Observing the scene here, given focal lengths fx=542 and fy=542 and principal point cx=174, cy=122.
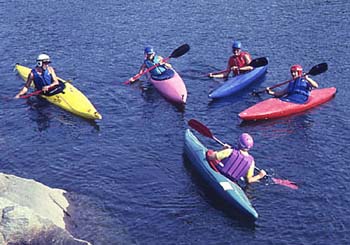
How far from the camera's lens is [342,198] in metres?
13.3

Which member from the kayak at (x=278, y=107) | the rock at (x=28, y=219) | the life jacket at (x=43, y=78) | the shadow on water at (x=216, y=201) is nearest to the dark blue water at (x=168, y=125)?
the shadow on water at (x=216, y=201)

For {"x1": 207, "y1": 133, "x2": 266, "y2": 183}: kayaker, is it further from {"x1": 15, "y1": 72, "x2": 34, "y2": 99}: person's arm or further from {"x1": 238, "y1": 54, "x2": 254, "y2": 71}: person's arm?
{"x1": 15, "y1": 72, "x2": 34, "y2": 99}: person's arm

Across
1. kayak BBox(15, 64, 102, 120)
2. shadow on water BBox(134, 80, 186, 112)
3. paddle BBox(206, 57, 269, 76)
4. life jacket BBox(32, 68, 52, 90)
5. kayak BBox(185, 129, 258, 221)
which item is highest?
paddle BBox(206, 57, 269, 76)

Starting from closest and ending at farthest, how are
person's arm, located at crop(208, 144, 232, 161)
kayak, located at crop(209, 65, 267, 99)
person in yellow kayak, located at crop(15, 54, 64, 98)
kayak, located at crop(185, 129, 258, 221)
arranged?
kayak, located at crop(185, 129, 258, 221) → person's arm, located at crop(208, 144, 232, 161) → person in yellow kayak, located at crop(15, 54, 64, 98) → kayak, located at crop(209, 65, 267, 99)

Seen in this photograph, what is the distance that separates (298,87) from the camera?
17.8 meters

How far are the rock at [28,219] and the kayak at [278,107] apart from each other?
732 cm

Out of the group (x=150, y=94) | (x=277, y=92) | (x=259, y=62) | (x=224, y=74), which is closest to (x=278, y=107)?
(x=277, y=92)

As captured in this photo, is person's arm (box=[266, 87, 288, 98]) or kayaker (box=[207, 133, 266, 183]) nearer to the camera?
kayaker (box=[207, 133, 266, 183])

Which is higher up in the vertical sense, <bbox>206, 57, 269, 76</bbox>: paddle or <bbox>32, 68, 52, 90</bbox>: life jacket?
<bbox>206, 57, 269, 76</bbox>: paddle

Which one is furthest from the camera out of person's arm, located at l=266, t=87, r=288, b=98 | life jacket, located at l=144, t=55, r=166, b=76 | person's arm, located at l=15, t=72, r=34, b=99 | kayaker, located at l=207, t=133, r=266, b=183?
life jacket, located at l=144, t=55, r=166, b=76

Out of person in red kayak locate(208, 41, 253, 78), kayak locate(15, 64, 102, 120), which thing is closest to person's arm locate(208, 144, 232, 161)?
kayak locate(15, 64, 102, 120)

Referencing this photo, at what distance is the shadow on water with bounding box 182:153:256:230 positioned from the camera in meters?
12.6

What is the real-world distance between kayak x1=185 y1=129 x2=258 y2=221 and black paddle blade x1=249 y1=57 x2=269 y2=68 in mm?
5571

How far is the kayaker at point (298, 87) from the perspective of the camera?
17.6 m
